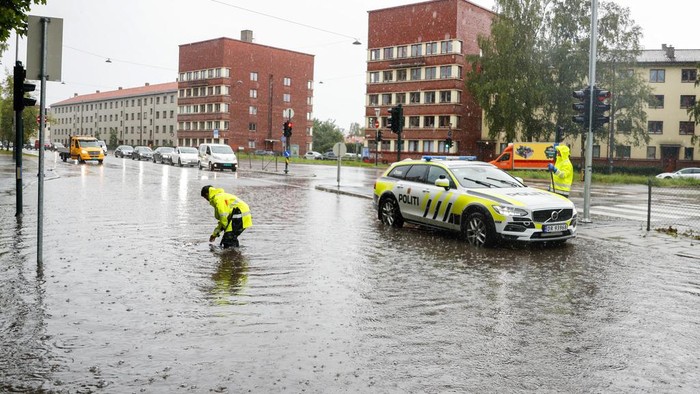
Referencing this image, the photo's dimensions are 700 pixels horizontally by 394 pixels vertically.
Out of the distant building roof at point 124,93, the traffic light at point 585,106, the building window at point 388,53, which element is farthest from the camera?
the distant building roof at point 124,93

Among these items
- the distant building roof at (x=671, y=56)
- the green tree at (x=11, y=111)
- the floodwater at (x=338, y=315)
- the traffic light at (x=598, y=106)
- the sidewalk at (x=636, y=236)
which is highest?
the distant building roof at (x=671, y=56)

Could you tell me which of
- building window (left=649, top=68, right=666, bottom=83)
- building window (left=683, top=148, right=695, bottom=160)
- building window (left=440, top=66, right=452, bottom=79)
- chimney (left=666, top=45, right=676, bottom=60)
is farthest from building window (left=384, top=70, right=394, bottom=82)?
building window (left=683, top=148, right=695, bottom=160)

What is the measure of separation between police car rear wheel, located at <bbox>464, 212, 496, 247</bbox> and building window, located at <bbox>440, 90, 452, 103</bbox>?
201 ft

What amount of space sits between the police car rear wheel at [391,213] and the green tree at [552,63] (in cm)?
3872

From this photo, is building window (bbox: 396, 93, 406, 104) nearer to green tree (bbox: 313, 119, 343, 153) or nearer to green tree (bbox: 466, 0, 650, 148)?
green tree (bbox: 466, 0, 650, 148)

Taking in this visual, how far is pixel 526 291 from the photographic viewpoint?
8055 mm

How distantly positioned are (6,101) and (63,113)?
103832 millimetres

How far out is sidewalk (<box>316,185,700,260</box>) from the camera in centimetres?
1208

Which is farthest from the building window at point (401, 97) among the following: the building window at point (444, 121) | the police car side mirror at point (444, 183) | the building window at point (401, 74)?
the police car side mirror at point (444, 183)

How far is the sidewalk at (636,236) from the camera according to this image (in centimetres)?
1208

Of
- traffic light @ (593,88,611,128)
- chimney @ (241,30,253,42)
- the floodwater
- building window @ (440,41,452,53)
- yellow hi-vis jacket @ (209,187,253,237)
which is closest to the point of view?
the floodwater

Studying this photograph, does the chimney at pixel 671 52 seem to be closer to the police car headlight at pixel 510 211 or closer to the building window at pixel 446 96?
the building window at pixel 446 96

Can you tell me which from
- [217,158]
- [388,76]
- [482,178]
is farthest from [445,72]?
[482,178]

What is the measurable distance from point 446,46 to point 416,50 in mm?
4251
